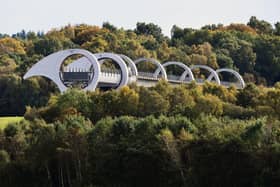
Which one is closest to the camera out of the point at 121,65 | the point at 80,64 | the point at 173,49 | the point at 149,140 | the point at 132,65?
the point at 149,140

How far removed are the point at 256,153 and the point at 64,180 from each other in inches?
316

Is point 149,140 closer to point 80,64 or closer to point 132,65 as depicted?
point 132,65

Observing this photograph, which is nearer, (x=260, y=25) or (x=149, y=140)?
(x=149, y=140)

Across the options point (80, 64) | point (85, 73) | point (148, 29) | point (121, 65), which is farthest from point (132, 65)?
point (148, 29)

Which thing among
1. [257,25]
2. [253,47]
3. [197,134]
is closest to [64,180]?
[197,134]

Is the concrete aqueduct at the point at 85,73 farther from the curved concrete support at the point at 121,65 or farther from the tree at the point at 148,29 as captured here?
the tree at the point at 148,29

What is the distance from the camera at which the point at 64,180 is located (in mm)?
30578

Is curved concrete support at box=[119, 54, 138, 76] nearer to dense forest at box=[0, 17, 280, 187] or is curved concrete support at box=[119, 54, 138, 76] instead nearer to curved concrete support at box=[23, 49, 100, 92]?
curved concrete support at box=[23, 49, 100, 92]

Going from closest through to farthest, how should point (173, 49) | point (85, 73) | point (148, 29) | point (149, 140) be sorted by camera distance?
1. point (149, 140)
2. point (85, 73)
3. point (173, 49)
4. point (148, 29)

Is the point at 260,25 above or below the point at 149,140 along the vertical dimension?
above

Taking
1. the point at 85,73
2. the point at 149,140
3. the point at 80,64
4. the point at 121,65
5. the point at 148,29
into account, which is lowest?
the point at 149,140

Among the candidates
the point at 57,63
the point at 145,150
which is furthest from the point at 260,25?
the point at 145,150

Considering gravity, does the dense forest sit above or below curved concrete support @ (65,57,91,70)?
below

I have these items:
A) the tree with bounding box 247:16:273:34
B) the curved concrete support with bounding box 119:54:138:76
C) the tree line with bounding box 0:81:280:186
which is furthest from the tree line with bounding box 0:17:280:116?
the tree line with bounding box 0:81:280:186
